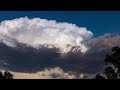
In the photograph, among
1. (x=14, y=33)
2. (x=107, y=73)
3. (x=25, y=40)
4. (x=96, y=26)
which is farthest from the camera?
(x=14, y=33)

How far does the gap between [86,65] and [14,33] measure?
2048 mm

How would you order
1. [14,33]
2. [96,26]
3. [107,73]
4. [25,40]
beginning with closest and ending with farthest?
1. [107,73]
2. [96,26]
3. [25,40]
4. [14,33]

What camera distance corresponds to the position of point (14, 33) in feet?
19.7

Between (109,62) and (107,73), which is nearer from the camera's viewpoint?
(107,73)
